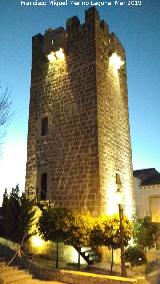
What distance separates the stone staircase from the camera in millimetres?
9189

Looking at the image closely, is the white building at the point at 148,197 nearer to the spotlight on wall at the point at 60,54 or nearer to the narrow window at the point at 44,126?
the narrow window at the point at 44,126

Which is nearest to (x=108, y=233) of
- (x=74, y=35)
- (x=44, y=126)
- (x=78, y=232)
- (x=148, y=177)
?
(x=78, y=232)

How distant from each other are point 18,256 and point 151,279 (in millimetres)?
4884

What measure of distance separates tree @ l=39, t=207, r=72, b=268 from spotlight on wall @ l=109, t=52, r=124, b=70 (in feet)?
31.7

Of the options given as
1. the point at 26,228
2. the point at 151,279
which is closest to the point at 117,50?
the point at 26,228

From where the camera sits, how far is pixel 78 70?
612 inches

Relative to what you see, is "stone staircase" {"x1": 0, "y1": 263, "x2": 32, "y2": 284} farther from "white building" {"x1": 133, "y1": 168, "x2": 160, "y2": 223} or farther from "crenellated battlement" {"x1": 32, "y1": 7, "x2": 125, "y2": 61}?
"white building" {"x1": 133, "y1": 168, "x2": 160, "y2": 223}

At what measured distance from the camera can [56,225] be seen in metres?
10.6

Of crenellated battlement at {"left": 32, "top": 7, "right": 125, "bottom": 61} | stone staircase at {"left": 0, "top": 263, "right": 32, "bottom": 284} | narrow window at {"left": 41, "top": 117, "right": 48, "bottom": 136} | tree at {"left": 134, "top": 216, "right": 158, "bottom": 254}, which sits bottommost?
stone staircase at {"left": 0, "top": 263, "right": 32, "bottom": 284}

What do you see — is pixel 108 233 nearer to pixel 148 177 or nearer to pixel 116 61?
pixel 116 61

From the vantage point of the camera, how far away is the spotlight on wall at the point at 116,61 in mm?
16703

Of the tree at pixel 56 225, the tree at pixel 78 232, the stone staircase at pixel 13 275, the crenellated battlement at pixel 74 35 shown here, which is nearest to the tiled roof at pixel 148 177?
the crenellated battlement at pixel 74 35

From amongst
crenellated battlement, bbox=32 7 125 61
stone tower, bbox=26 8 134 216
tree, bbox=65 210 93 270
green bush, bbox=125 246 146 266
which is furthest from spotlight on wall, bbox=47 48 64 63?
green bush, bbox=125 246 146 266

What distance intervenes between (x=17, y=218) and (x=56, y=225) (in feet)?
8.79
